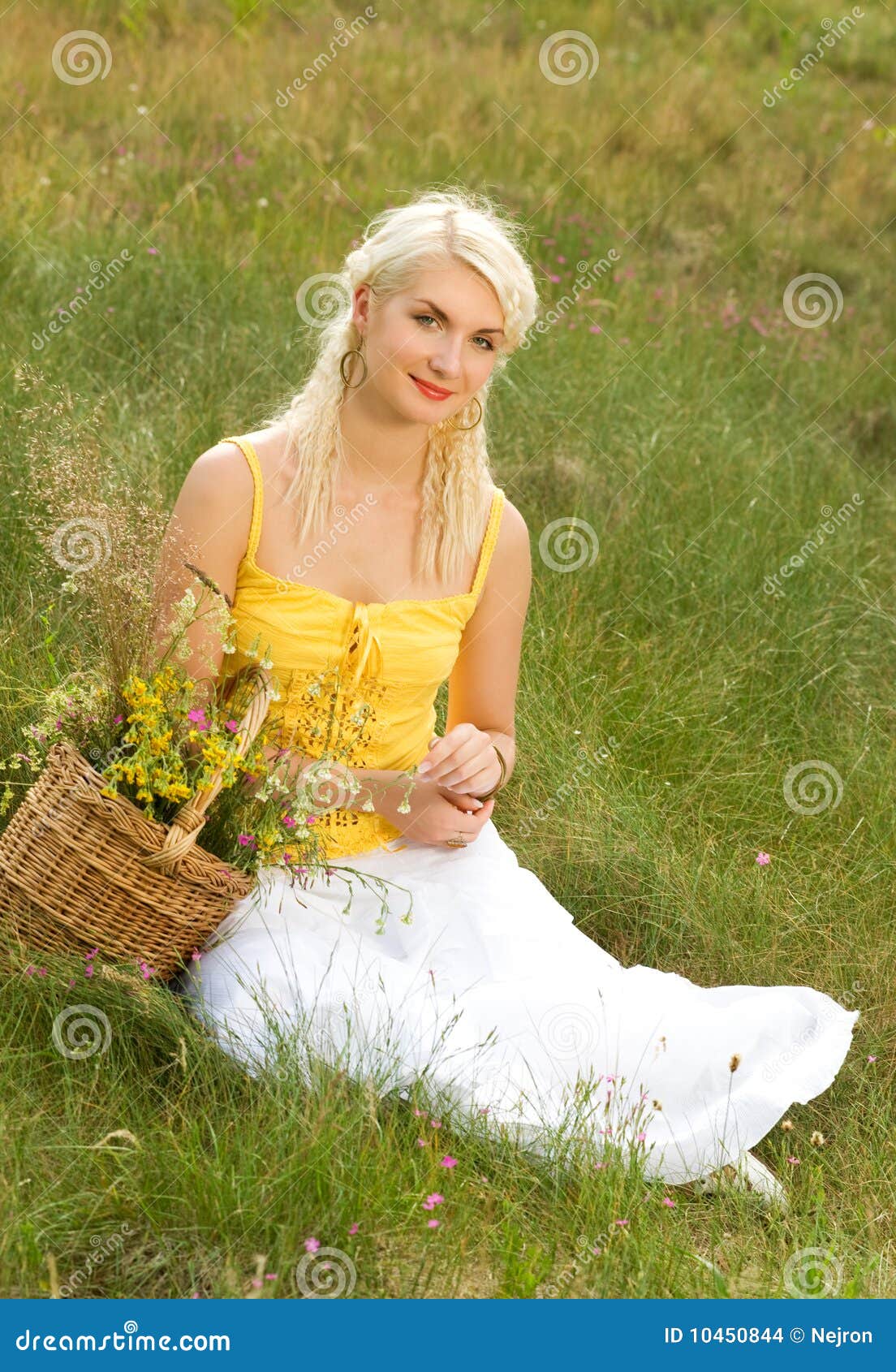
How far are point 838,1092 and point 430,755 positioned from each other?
123 cm

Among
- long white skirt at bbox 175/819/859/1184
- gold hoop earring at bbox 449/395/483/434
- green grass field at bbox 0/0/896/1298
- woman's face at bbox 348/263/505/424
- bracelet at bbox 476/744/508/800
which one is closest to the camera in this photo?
green grass field at bbox 0/0/896/1298

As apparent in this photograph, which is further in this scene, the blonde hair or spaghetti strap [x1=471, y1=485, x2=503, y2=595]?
spaghetti strap [x1=471, y1=485, x2=503, y2=595]

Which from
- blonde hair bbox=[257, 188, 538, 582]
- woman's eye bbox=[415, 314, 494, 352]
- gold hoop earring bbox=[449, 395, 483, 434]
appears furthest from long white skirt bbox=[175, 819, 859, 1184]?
woman's eye bbox=[415, 314, 494, 352]

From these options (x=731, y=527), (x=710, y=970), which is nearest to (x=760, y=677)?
(x=731, y=527)

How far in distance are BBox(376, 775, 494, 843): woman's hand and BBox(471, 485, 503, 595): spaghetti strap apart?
18.3 inches

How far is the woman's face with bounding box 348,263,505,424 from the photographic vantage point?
2848 mm

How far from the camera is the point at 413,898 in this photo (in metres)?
2.97

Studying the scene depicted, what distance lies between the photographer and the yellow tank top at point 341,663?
9.50 ft

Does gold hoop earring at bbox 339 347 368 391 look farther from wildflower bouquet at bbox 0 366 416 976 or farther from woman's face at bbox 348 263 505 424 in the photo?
wildflower bouquet at bbox 0 366 416 976

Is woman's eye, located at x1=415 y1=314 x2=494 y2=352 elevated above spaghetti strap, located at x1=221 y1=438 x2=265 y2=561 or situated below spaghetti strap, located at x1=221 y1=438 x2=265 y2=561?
above

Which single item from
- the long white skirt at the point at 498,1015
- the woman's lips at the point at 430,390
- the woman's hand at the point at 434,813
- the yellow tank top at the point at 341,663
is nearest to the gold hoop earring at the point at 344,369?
the woman's lips at the point at 430,390

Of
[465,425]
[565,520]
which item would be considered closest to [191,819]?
[465,425]

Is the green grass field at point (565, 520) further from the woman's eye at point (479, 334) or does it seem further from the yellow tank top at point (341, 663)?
the woman's eye at point (479, 334)

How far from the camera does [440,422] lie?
3.05m
